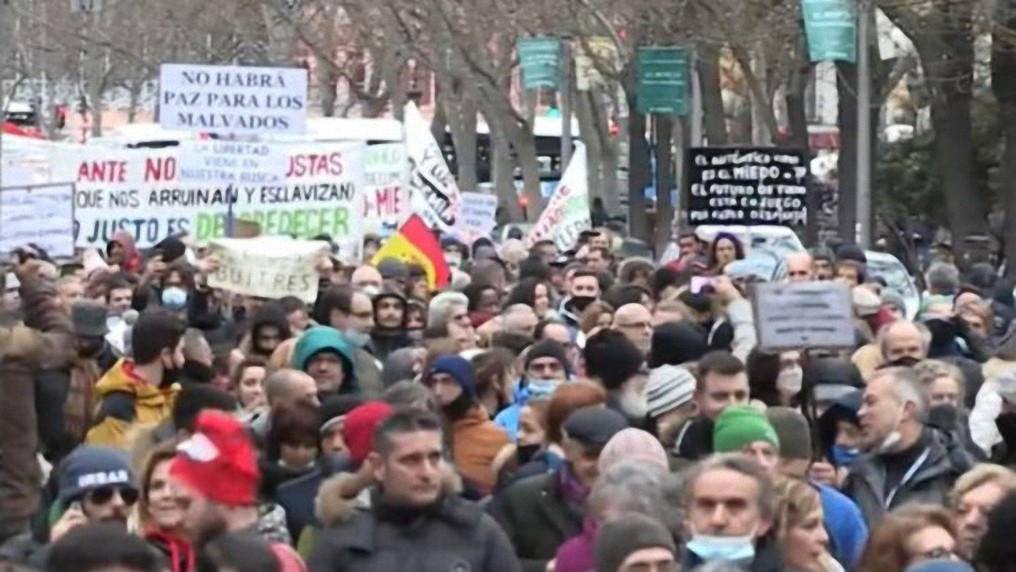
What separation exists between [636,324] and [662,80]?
61.2 ft

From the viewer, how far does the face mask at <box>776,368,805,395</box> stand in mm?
12495

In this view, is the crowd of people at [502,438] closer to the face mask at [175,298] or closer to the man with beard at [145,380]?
the man with beard at [145,380]

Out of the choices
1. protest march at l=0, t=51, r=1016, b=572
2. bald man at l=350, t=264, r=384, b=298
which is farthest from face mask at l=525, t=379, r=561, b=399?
bald man at l=350, t=264, r=384, b=298

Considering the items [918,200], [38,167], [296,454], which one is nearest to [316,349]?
[296,454]

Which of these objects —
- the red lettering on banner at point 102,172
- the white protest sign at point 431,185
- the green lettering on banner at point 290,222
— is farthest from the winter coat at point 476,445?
the white protest sign at point 431,185

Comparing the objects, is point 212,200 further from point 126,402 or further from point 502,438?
point 502,438

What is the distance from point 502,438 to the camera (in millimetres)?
11383

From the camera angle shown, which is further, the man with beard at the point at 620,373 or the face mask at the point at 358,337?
the face mask at the point at 358,337

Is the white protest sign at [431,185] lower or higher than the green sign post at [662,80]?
lower

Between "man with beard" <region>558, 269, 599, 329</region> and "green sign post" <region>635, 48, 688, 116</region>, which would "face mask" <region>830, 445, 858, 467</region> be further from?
"green sign post" <region>635, 48, 688, 116</region>

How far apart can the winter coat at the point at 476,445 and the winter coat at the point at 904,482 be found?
1355mm

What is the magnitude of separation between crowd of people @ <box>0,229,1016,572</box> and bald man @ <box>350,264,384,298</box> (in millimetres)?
132

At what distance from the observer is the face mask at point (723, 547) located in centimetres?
802

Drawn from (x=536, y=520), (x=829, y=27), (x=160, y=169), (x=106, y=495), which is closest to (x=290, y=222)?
(x=160, y=169)
